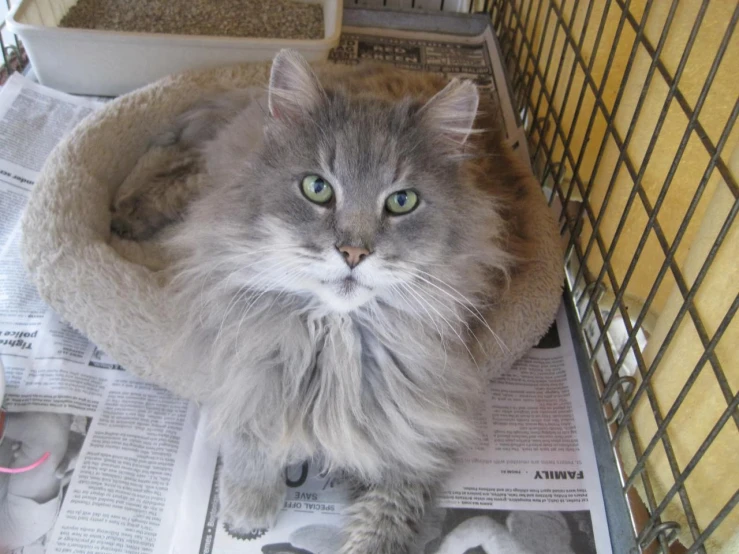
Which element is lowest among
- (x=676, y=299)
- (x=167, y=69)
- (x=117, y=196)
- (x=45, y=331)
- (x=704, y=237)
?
(x=45, y=331)

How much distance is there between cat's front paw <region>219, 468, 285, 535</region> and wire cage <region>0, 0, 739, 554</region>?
66cm

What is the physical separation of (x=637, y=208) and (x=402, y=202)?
0.55 meters

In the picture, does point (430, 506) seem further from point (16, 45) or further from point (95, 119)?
point (16, 45)

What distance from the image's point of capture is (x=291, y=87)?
3.75 feet

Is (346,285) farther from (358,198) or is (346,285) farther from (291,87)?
(291,87)

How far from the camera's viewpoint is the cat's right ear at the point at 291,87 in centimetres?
111

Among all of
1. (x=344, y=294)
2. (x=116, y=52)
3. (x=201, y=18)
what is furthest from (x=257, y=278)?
(x=201, y=18)

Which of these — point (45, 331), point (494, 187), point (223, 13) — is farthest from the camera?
point (223, 13)

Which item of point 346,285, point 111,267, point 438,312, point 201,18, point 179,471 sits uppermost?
point 346,285

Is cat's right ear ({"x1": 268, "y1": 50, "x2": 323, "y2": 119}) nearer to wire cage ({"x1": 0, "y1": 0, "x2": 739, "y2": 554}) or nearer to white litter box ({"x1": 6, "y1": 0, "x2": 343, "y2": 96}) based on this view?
wire cage ({"x1": 0, "y1": 0, "x2": 739, "y2": 554})

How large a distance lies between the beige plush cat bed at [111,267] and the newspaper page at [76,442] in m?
0.08

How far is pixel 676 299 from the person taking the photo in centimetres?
120

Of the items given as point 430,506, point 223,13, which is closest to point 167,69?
point 223,13

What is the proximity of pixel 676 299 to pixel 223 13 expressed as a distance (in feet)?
5.69
